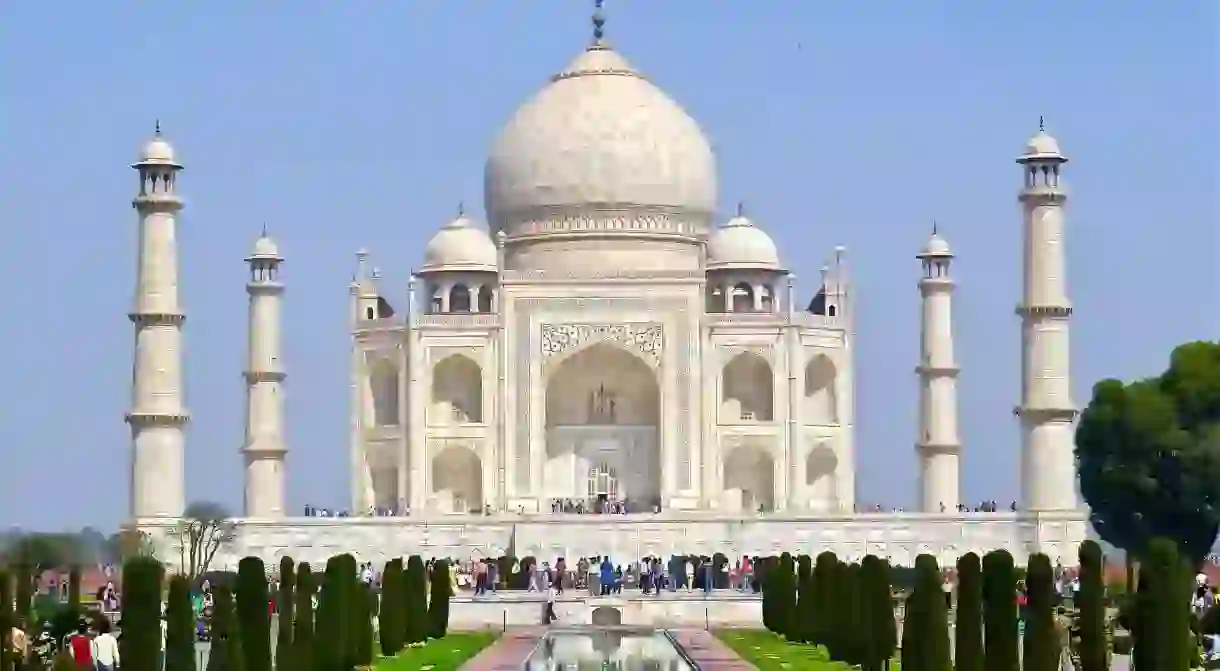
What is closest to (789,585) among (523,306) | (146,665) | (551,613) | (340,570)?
(551,613)

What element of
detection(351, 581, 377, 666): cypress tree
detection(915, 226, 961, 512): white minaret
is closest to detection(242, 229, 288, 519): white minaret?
detection(915, 226, 961, 512): white minaret

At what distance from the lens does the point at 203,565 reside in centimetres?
3375

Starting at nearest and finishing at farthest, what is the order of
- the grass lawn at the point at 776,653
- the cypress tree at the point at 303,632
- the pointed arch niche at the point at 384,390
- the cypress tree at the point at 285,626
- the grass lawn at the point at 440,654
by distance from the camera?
the cypress tree at the point at 285,626
the cypress tree at the point at 303,632
the grass lawn at the point at 776,653
the grass lawn at the point at 440,654
the pointed arch niche at the point at 384,390

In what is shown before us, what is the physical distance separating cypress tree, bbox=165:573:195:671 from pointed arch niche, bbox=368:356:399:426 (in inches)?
868

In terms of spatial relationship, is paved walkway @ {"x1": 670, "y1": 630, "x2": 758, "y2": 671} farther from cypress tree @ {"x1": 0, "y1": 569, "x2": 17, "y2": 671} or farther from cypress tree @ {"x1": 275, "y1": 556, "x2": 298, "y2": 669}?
cypress tree @ {"x1": 0, "y1": 569, "x2": 17, "y2": 671}

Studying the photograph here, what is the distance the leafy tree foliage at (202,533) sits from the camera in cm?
3424

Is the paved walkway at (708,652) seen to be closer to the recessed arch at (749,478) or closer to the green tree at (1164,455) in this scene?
the green tree at (1164,455)

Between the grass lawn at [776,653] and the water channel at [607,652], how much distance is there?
525 millimetres

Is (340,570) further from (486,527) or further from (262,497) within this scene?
(262,497)

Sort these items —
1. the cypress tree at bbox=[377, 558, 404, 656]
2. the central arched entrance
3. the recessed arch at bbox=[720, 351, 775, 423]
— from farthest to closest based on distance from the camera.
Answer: the recessed arch at bbox=[720, 351, 775, 423] < the central arched entrance < the cypress tree at bbox=[377, 558, 404, 656]

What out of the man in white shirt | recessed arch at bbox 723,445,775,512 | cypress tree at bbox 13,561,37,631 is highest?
recessed arch at bbox 723,445,775,512

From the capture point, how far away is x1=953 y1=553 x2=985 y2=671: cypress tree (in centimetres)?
1745

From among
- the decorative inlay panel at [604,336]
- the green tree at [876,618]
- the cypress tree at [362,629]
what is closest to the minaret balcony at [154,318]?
the decorative inlay panel at [604,336]

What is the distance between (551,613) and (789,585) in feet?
12.7
